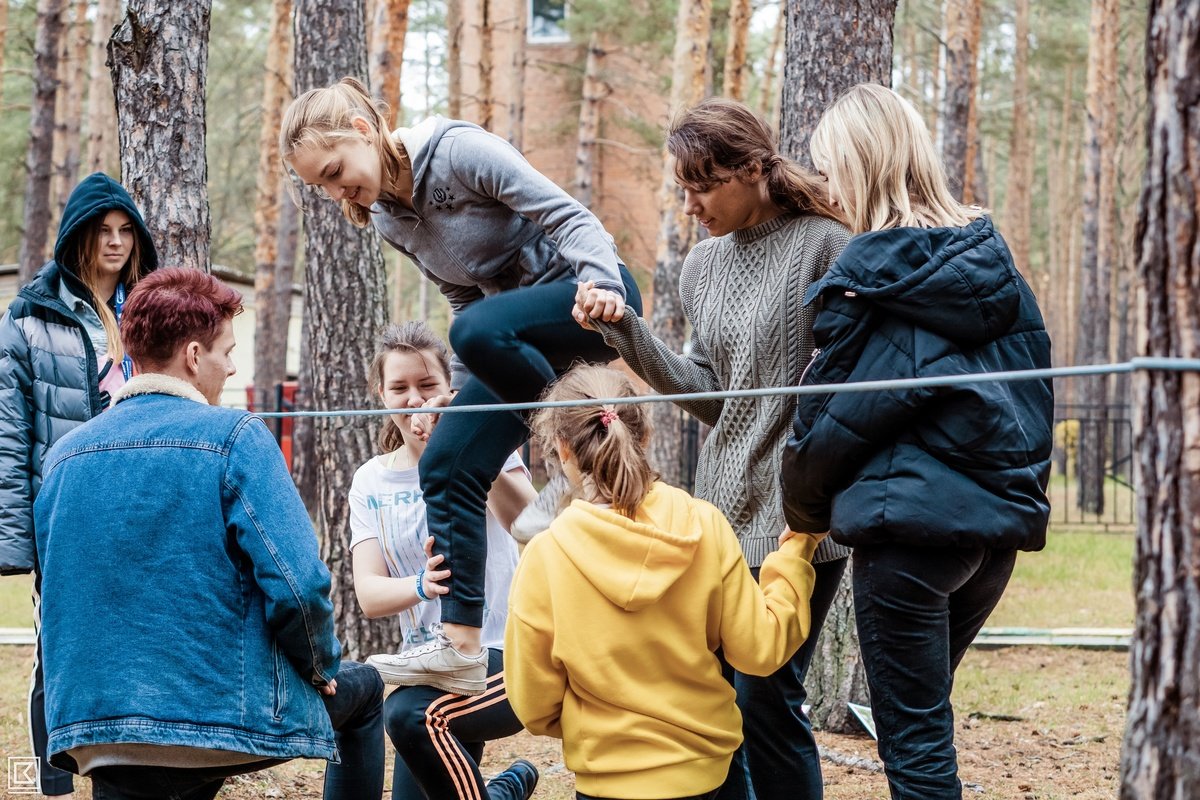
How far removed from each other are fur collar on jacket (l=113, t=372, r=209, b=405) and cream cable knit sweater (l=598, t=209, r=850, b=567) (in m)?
0.88

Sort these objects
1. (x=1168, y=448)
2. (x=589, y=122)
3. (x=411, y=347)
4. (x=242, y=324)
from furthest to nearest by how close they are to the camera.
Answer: (x=242, y=324) → (x=589, y=122) → (x=411, y=347) → (x=1168, y=448)

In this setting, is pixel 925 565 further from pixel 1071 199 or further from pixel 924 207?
pixel 1071 199

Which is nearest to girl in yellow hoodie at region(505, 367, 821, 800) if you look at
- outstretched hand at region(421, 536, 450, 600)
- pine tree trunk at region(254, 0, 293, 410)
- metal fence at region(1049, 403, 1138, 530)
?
outstretched hand at region(421, 536, 450, 600)

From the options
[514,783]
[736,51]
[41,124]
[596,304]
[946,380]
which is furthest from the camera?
[736,51]

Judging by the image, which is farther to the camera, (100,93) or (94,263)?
(100,93)

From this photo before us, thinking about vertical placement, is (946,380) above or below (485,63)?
below

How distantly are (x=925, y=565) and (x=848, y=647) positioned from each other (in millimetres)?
2732

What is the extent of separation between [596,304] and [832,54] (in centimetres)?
263

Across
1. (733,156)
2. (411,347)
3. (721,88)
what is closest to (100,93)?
(721,88)

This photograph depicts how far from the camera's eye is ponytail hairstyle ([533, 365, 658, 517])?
2.49 m

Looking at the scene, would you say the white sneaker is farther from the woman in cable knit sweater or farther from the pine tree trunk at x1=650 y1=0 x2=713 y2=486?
the pine tree trunk at x1=650 y1=0 x2=713 y2=486

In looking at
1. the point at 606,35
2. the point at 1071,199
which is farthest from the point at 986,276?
the point at 1071,199

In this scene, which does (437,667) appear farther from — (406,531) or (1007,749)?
(1007,749)

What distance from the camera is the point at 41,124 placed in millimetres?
13070
